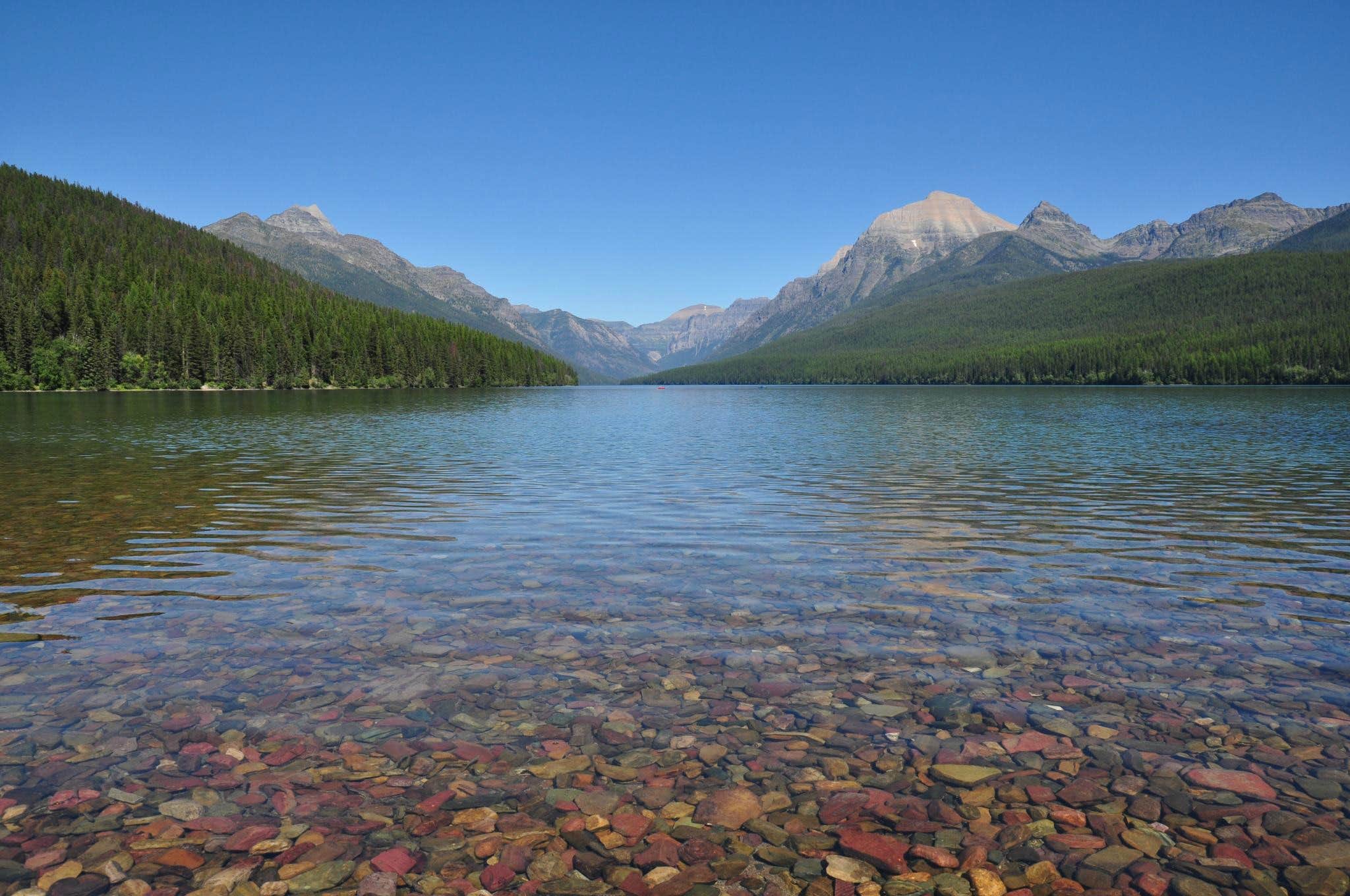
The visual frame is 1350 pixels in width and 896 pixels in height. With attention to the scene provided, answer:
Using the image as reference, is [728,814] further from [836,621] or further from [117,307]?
[117,307]

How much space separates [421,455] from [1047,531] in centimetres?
3287

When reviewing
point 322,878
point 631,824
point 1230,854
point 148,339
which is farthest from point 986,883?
point 148,339

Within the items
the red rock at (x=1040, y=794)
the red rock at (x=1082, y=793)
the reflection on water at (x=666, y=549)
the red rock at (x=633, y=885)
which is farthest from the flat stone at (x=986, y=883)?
the reflection on water at (x=666, y=549)

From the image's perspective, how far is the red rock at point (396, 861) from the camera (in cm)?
598

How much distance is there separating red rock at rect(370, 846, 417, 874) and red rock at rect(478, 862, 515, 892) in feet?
1.97

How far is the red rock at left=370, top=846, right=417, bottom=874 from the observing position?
19.6 ft

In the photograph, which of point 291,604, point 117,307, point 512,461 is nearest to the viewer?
point 291,604

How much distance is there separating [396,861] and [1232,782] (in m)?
7.86

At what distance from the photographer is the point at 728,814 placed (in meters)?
6.80

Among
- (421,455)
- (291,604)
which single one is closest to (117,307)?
(421,455)

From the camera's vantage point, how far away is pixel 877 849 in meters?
6.29

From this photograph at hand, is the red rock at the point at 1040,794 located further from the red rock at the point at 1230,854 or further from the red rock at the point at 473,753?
the red rock at the point at 473,753

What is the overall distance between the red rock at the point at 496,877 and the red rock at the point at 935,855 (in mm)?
3337

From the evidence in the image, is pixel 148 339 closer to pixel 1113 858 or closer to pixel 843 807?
pixel 843 807
